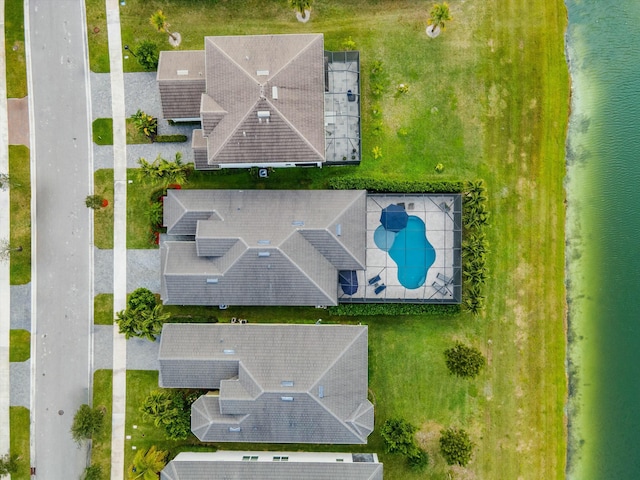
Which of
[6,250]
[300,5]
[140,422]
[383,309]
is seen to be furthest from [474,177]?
[6,250]

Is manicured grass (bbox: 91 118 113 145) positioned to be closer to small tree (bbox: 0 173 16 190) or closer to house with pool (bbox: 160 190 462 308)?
small tree (bbox: 0 173 16 190)

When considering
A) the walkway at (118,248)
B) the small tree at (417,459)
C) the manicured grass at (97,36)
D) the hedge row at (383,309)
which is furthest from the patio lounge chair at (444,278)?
the manicured grass at (97,36)

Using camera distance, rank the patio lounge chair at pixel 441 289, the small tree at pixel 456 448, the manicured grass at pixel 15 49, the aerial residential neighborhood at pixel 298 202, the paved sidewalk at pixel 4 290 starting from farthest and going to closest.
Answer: the manicured grass at pixel 15 49 → the paved sidewalk at pixel 4 290 → the patio lounge chair at pixel 441 289 → the aerial residential neighborhood at pixel 298 202 → the small tree at pixel 456 448

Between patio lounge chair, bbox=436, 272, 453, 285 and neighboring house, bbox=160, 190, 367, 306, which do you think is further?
patio lounge chair, bbox=436, 272, 453, 285

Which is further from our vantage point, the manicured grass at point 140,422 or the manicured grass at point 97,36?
the manicured grass at point 97,36

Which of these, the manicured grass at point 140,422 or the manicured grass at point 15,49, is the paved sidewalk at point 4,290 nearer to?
the manicured grass at point 15,49

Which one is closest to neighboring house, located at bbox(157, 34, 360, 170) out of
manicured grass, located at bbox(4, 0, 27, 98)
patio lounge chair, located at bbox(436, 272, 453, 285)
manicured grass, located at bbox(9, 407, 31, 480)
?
patio lounge chair, located at bbox(436, 272, 453, 285)

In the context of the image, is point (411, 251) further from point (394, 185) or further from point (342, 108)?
point (342, 108)
